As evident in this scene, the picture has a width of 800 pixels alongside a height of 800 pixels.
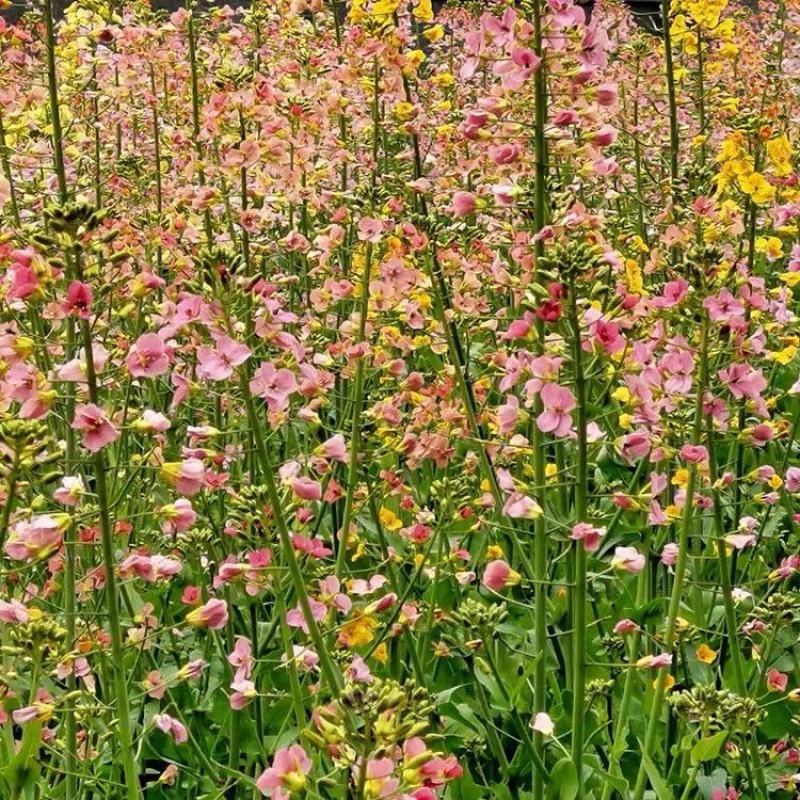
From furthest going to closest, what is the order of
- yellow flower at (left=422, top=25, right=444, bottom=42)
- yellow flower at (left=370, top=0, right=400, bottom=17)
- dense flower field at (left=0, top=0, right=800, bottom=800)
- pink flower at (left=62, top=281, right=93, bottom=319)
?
yellow flower at (left=422, top=25, right=444, bottom=42) < yellow flower at (left=370, top=0, right=400, bottom=17) < dense flower field at (left=0, top=0, right=800, bottom=800) < pink flower at (left=62, top=281, right=93, bottom=319)

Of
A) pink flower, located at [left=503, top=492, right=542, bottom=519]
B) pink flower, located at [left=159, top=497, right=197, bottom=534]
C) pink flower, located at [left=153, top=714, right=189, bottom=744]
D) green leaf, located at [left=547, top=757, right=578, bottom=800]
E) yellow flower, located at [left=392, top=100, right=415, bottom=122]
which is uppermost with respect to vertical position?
yellow flower, located at [left=392, top=100, right=415, bottom=122]

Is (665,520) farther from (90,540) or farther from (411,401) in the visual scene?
(90,540)

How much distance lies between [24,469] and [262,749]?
1.34 m

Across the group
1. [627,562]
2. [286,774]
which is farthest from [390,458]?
[286,774]

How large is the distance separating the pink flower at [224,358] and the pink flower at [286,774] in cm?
74

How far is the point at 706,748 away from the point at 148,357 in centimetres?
157

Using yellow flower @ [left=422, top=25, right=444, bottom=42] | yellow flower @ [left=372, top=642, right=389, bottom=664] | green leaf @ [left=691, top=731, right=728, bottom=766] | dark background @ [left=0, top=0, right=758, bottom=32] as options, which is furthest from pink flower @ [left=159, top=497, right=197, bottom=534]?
dark background @ [left=0, top=0, right=758, bottom=32]

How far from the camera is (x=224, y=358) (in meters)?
2.34

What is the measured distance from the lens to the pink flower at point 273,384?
2.50m

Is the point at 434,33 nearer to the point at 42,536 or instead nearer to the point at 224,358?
the point at 224,358

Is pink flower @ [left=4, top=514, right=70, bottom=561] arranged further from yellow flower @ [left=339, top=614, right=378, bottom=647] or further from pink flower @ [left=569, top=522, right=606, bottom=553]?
pink flower @ [left=569, top=522, right=606, bottom=553]

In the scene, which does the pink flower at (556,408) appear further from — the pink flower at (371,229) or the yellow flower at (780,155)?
the yellow flower at (780,155)

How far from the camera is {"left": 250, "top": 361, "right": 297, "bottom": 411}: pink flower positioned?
8.21ft

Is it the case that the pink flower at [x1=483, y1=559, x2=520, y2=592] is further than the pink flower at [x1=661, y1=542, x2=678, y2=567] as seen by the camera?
No
